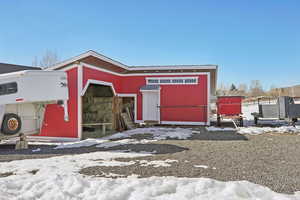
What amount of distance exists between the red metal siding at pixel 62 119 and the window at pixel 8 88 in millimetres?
2176

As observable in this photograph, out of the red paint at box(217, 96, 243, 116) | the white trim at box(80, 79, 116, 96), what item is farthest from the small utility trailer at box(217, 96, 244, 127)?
the white trim at box(80, 79, 116, 96)

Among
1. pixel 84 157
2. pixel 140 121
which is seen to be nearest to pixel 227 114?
pixel 140 121

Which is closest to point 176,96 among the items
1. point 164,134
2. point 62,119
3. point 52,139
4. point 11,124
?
point 164,134

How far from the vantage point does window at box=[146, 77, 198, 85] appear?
11.9 meters

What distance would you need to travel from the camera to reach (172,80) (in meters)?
→ 12.1

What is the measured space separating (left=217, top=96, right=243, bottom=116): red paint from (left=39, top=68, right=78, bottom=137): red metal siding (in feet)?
27.0

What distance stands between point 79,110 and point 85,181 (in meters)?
5.45

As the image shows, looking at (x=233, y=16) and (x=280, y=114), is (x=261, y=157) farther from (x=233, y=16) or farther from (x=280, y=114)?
(x=233, y=16)

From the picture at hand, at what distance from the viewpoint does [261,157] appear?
4863 millimetres

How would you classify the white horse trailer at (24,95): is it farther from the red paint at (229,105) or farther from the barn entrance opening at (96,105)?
the red paint at (229,105)

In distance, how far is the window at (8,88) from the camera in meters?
6.43

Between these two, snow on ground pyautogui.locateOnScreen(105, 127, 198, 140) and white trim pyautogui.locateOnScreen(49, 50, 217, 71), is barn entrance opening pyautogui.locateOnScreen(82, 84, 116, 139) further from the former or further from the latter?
snow on ground pyautogui.locateOnScreen(105, 127, 198, 140)

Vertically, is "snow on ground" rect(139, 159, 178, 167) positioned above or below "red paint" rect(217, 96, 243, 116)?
below

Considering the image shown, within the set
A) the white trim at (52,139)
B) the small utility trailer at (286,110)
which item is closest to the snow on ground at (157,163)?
the white trim at (52,139)
